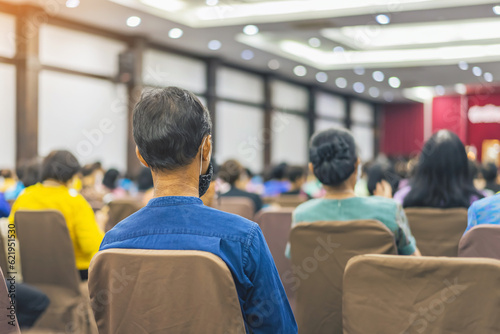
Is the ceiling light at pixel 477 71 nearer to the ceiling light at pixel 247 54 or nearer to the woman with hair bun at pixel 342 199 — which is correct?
the ceiling light at pixel 247 54

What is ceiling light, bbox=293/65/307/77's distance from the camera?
510 inches

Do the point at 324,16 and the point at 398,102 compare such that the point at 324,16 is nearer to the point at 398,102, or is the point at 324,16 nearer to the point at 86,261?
the point at 86,261

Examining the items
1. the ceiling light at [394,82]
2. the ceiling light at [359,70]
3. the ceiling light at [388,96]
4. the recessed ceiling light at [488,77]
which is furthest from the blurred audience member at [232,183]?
the ceiling light at [388,96]

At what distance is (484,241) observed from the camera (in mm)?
1633

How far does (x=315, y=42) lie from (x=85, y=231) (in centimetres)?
917

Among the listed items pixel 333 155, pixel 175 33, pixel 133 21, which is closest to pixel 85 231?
pixel 333 155

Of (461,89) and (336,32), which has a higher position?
(336,32)

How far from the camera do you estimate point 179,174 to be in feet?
3.97

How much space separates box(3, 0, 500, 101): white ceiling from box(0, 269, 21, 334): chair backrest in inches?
287

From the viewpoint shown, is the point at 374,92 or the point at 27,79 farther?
the point at 374,92

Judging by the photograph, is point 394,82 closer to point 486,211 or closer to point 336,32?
point 336,32

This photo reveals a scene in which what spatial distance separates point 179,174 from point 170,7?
8.17m

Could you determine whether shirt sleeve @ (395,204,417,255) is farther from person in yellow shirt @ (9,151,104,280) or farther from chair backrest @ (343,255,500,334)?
person in yellow shirt @ (9,151,104,280)

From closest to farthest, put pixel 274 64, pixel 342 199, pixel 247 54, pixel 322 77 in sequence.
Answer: pixel 342 199
pixel 247 54
pixel 274 64
pixel 322 77
